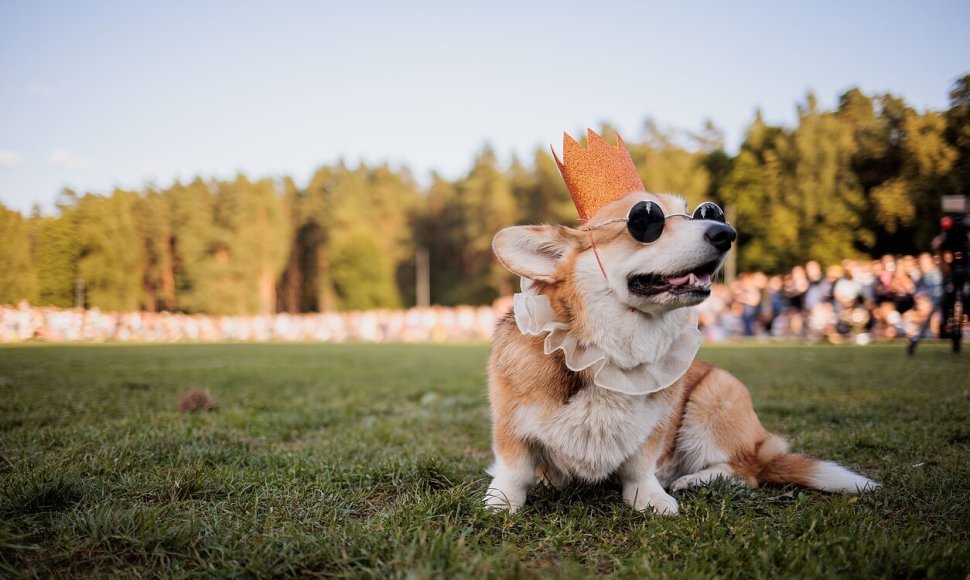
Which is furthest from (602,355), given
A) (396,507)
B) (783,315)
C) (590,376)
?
(783,315)

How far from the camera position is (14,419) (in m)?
4.15

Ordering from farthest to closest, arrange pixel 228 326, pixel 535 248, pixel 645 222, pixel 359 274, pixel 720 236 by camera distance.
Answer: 1. pixel 359 274
2. pixel 228 326
3. pixel 535 248
4. pixel 645 222
5. pixel 720 236

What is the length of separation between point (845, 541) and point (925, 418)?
10.9ft

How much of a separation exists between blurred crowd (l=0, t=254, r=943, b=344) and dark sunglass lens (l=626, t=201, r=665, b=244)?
3.93 m

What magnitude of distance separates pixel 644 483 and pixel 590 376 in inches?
22.4

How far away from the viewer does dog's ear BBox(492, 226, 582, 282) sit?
8.46 ft

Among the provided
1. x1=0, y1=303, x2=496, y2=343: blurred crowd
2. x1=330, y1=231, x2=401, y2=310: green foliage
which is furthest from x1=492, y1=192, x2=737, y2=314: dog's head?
x1=330, y1=231, x2=401, y2=310: green foliage

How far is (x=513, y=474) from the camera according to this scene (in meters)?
2.46

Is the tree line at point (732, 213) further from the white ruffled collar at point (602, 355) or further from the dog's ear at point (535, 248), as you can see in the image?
the white ruffled collar at point (602, 355)

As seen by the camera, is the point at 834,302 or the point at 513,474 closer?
the point at 513,474

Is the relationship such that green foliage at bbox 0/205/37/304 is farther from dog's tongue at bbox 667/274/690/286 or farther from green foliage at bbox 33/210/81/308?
dog's tongue at bbox 667/274/690/286

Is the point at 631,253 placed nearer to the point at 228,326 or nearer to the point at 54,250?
the point at 54,250

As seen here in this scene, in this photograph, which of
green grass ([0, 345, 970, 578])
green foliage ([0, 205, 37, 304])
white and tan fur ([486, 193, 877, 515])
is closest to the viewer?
green grass ([0, 345, 970, 578])

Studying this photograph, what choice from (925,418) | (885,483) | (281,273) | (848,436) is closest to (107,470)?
(885,483)
